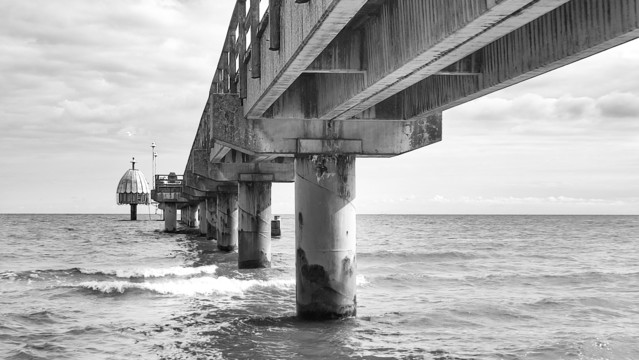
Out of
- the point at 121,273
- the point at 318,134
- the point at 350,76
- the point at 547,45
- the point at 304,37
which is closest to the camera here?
the point at 547,45

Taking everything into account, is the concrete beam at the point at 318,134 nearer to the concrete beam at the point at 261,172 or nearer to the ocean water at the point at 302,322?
the ocean water at the point at 302,322

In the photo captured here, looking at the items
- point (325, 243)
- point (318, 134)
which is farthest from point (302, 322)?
point (318, 134)

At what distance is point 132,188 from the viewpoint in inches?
5472

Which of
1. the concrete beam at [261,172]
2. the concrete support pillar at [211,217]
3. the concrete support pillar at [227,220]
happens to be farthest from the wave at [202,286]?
the concrete support pillar at [211,217]

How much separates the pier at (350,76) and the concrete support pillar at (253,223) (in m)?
6.02

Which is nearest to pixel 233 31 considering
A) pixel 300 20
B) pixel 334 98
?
pixel 334 98

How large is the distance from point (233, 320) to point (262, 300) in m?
3.60

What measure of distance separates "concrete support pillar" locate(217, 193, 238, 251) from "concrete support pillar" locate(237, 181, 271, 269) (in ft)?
35.1

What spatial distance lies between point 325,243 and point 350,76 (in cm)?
444

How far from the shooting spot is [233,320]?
16594 mm

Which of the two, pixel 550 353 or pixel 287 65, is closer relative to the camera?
pixel 287 65

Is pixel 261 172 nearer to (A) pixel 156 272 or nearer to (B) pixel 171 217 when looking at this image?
(A) pixel 156 272

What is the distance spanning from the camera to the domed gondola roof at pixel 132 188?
13888cm

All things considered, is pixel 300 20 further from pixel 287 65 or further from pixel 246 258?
pixel 246 258
